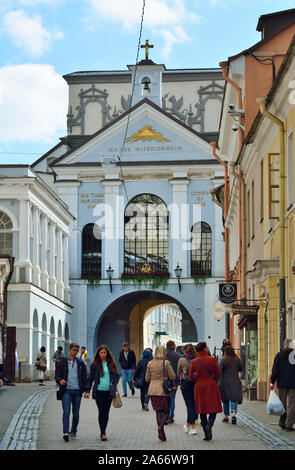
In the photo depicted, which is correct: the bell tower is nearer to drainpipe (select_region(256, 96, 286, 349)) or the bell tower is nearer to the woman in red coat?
drainpipe (select_region(256, 96, 286, 349))

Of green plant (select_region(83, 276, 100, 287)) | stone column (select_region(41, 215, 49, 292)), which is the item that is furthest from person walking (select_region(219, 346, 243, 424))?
green plant (select_region(83, 276, 100, 287))

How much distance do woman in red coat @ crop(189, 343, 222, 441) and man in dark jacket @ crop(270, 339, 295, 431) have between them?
1.08 meters

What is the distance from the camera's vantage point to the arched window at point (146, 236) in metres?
51.7

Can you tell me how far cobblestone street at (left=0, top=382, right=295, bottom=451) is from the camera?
45.0 ft

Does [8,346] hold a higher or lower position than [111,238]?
lower

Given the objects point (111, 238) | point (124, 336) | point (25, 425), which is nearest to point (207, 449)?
point (25, 425)

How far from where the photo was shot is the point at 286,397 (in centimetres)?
1608

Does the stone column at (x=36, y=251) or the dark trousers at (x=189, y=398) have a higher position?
the stone column at (x=36, y=251)

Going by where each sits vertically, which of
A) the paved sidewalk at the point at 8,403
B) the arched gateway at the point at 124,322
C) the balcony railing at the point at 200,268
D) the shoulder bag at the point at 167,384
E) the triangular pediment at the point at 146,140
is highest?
the triangular pediment at the point at 146,140

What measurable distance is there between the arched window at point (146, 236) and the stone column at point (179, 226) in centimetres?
47

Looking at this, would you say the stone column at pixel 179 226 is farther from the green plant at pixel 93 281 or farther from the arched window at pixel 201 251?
the green plant at pixel 93 281

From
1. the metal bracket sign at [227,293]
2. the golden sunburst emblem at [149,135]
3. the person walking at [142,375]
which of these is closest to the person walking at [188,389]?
the person walking at [142,375]
